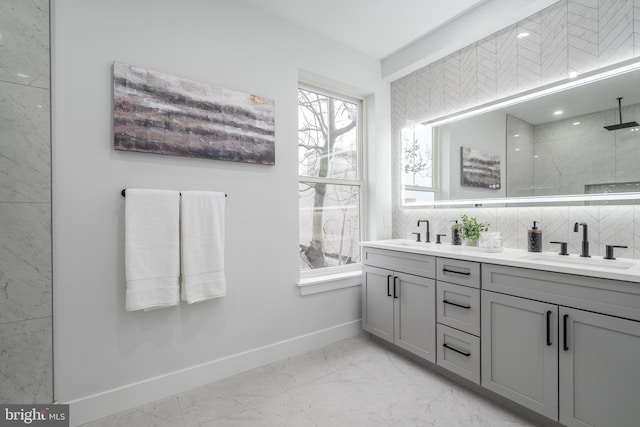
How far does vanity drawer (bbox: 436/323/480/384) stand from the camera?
184cm

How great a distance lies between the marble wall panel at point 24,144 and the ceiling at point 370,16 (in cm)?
154

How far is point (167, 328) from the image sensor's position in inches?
74.1

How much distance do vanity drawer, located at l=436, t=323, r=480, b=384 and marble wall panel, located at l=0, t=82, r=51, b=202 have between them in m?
2.58

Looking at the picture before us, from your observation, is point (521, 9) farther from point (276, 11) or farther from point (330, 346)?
point (330, 346)

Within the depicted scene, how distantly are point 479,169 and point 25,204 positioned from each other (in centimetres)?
306

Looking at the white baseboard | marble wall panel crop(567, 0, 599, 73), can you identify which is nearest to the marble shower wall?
the white baseboard

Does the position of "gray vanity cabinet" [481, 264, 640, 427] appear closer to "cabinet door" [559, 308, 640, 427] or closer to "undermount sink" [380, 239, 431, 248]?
"cabinet door" [559, 308, 640, 427]

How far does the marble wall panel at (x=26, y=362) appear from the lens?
149 cm

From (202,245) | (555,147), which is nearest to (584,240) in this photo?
(555,147)

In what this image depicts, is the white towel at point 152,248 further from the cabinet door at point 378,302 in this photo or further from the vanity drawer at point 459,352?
the vanity drawer at point 459,352

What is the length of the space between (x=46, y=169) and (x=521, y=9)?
3.17m

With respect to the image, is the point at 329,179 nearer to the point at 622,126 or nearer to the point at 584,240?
the point at 584,240

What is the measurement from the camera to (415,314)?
2.23 m

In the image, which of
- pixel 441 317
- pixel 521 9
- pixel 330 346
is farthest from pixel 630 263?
pixel 330 346
